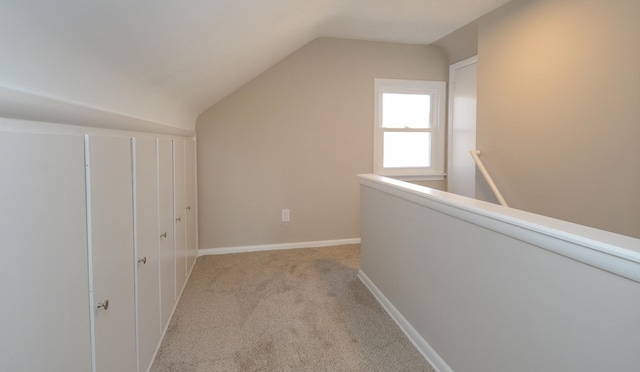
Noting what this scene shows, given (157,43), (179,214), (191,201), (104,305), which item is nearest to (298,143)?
(191,201)

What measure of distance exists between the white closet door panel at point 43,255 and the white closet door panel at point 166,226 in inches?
35.8

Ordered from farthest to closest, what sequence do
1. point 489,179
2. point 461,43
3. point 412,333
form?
point 461,43, point 489,179, point 412,333

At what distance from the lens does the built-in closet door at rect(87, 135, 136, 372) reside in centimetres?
108

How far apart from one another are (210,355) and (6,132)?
57.9 inches

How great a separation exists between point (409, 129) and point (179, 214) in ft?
8.49

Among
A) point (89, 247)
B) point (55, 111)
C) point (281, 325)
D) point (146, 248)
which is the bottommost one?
point (281, 325)

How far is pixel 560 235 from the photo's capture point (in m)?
0.97

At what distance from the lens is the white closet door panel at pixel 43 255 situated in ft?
2.29

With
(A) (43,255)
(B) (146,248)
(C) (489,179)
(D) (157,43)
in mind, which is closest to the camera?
(A) (43,255)

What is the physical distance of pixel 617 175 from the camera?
1978 millimetres

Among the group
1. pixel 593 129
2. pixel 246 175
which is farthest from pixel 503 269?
pixel 246 175

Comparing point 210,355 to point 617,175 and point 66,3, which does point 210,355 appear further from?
point 617,175

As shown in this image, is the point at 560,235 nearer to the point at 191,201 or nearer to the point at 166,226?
the point at 166,226

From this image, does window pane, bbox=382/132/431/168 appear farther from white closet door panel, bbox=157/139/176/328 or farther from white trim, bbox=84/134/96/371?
white trim, bbox=84/134/96/371
